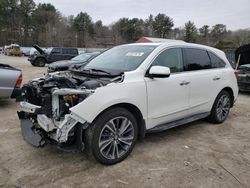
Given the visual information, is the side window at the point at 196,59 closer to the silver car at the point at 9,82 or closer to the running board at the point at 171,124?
the running board at the point at 171,124

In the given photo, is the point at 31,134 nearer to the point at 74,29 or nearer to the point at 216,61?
the point at 216,61

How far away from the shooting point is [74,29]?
6869 centimetres

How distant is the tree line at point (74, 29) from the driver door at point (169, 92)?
60.4 m

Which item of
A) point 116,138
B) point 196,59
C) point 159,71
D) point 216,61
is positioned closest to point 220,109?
point 216,61

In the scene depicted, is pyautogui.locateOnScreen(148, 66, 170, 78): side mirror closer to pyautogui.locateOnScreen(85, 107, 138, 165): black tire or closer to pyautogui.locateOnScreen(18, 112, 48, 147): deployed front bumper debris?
pyautogui.locateOnScreen(85, 107, 138, 165): black tire

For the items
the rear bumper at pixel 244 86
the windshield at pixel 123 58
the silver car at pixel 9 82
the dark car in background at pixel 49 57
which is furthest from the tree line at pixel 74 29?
the windshield at pixel 123 58

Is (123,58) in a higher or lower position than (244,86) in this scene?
higher

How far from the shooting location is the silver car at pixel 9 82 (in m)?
5.30

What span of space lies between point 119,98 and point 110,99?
0.46 ft

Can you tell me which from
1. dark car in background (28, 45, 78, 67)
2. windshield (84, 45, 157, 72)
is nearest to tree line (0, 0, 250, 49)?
dark car in background (28, 45, 78, 67)

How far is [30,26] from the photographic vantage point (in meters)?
65.8

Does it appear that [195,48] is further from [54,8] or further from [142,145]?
[54,8]

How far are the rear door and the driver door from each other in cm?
16

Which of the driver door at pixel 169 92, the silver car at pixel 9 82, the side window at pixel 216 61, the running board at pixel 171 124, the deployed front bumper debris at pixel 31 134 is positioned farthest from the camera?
the silver car at pixel 9 82
